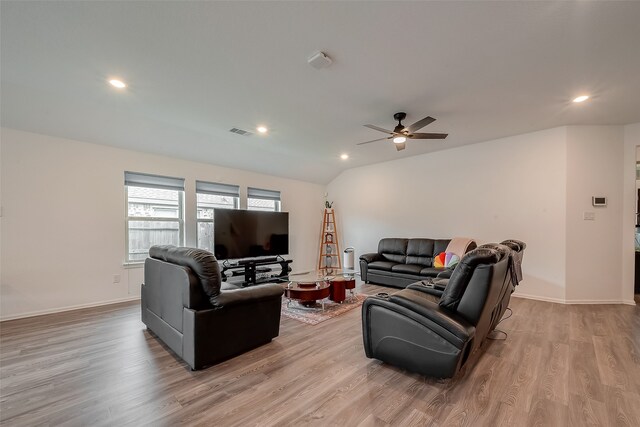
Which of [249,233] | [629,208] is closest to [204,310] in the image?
[249,233]

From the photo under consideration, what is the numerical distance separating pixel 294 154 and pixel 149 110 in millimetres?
2900

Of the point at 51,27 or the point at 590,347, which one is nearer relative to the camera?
the point at 51,27

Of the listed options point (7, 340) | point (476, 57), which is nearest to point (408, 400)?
point (476, 57)

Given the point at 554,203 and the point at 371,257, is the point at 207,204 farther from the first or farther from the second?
the point at 554,203

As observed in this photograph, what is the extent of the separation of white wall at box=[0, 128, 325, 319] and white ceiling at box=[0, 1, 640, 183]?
310 millimetres

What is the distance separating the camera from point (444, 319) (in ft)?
6.63

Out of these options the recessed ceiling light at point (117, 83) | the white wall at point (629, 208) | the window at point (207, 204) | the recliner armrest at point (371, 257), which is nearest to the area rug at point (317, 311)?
the recliner armrest at point (371, 257)

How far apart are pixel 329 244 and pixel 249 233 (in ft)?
8.62

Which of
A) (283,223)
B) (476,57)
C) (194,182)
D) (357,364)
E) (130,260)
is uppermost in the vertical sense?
(476,57)

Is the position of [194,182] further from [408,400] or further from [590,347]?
[590,347]

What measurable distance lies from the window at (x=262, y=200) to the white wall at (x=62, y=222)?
1855mm

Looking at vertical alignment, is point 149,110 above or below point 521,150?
above

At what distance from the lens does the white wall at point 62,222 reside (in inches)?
144

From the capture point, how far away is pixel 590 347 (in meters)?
2.74
